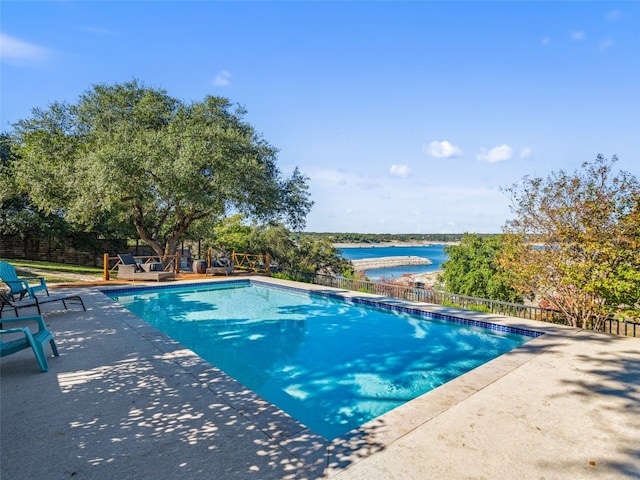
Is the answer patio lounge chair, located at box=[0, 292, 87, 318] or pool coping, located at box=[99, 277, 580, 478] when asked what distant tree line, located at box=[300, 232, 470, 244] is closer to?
patio lounge chair, located at box=[0, 292, 87, 318]

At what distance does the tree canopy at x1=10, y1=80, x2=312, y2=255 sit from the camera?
1297cm

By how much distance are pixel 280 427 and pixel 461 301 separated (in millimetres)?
8687

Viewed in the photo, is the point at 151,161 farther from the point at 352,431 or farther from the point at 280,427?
the point at 352,431

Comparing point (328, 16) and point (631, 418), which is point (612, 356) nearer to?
point (631, 418)

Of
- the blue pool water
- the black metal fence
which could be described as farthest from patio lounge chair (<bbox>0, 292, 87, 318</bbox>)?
the black metal fence

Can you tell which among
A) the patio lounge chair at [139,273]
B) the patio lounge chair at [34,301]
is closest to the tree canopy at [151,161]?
the patio lounge chair at [139,273]

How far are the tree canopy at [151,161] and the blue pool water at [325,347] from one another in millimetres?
4439

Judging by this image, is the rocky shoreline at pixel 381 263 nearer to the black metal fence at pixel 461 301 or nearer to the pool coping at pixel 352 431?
the black metal fence at pixel 461 301

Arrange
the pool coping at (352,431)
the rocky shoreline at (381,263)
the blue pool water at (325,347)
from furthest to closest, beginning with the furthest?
the rocky shoreline at (381,263) → the blue pool water at (325,347) → the pool coping at (352,431)

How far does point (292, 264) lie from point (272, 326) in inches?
833

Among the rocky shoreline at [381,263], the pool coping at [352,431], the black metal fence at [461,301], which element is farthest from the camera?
the rocky shoreline at [381,263]

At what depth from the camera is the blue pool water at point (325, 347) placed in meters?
5.10

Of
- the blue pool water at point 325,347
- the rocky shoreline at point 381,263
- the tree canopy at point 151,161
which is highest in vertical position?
the tree canopy at point 151,161

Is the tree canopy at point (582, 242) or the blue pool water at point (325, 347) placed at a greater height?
the tree canopy at point (582, 242)
